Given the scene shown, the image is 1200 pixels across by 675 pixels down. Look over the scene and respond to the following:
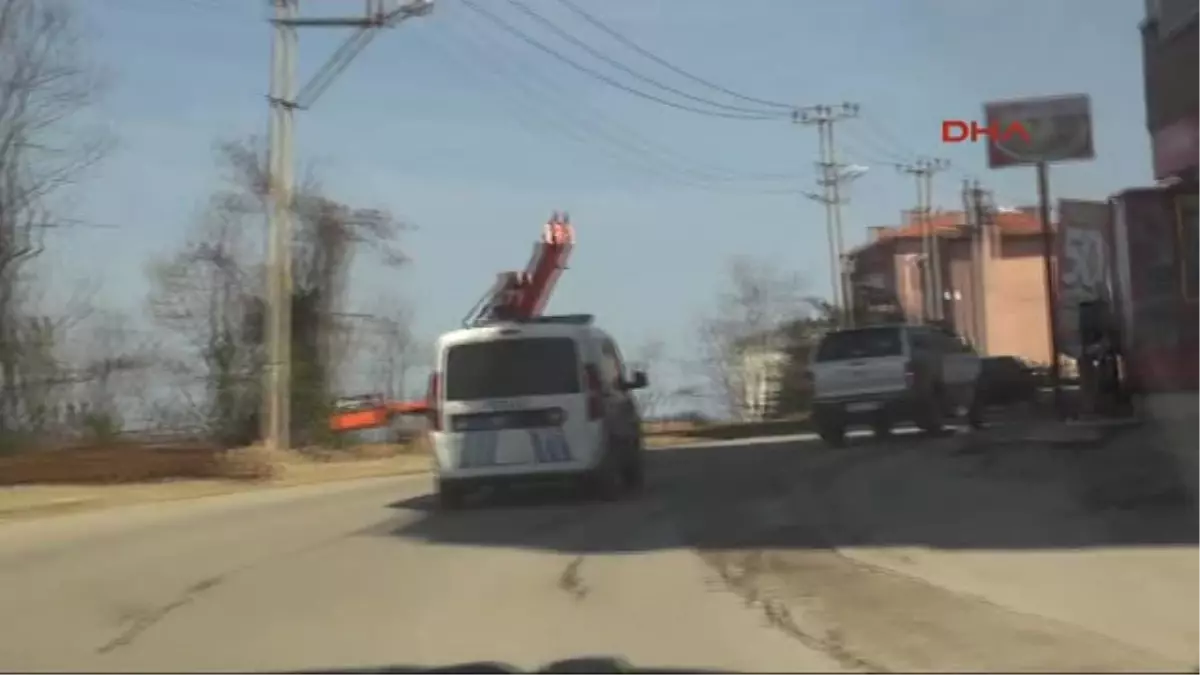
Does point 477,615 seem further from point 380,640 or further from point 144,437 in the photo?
point 144,437

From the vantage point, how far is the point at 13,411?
34.2 metres

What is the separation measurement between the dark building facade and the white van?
1246 centimetres

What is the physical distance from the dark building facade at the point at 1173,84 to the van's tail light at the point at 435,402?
1353 centimetres

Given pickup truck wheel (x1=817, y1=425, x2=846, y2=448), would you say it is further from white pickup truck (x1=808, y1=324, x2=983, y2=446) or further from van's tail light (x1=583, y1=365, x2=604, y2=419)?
van's tail light (x1=583, y1=365, x2=604, y2=419)

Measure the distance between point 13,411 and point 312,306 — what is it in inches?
314

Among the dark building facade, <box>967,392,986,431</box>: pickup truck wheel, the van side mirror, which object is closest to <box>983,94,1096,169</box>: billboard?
the dark building facade

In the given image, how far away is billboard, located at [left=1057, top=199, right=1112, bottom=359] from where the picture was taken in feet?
92.7

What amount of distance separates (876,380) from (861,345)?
2.23 ft

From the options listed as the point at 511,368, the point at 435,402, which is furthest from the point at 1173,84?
the point at 435,402

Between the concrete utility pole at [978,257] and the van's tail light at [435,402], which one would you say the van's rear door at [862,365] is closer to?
the van's tail light at [435,402]

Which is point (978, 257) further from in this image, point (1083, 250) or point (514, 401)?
point (514, 401)

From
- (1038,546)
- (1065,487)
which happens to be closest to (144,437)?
(1065,487)

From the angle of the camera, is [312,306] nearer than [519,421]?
No

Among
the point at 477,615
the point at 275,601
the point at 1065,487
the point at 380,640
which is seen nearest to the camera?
the point at 380,640
